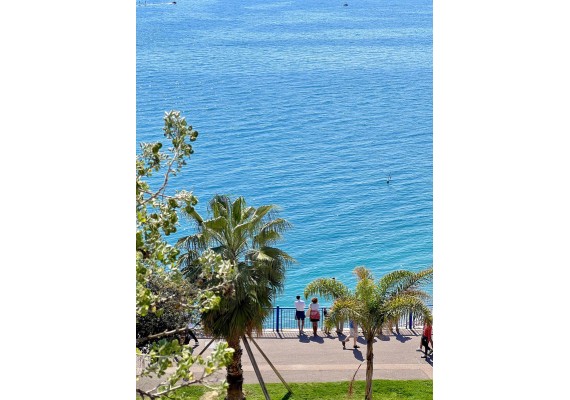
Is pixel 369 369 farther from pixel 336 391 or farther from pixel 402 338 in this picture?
pixel 402 338

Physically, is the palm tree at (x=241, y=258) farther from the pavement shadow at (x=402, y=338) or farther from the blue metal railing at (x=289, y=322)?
the pavement shadow at (x=402, y=338)

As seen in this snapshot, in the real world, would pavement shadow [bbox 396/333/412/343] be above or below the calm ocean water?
below

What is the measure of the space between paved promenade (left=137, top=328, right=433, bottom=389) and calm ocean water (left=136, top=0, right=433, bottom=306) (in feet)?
22.1

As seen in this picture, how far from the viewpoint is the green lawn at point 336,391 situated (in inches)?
430

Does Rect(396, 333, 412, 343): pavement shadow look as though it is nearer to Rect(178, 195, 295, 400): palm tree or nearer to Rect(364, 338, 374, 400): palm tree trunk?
Rect(364, 338, 374, 400): palm tree trunk

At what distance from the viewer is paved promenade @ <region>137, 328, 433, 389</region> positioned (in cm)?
1173

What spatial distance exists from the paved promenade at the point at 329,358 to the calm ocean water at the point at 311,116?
22.1 ft

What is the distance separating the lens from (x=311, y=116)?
35906 millimetres

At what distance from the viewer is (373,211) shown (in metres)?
27.4

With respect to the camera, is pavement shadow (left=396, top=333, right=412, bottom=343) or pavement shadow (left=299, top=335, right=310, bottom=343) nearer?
pavement shadow (left=396, top=333, right=412, bottom=343)

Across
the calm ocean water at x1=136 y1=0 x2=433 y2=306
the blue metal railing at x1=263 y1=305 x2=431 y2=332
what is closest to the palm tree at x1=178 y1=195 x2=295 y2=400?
the blue metal railing at x1=263 y1=305 x2=431 y2=332
